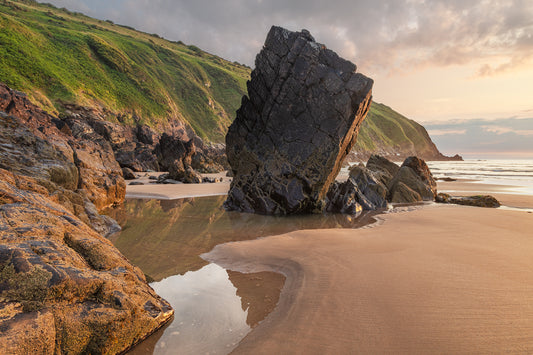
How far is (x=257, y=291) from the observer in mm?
4273

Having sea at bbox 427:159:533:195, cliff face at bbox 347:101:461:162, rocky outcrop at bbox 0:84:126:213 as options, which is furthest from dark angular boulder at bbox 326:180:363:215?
cliff face at bbox 347:101:461:162

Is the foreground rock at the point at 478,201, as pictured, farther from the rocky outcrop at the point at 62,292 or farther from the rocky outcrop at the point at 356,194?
the rocky outcrop at the point at 62,292

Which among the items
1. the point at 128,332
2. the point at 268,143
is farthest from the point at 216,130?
the point at 128,332

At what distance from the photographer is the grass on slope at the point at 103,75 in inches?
1494

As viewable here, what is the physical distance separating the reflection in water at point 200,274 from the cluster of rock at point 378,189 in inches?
47.2

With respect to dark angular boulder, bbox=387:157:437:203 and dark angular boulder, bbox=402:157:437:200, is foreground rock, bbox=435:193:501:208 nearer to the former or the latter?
dark angular boulder, bbox=387:157:437:203

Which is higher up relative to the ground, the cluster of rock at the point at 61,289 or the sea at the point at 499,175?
the sea at the point at 499,175

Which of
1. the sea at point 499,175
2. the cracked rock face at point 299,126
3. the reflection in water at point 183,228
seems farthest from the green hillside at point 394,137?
the reflection in water at point 183,228

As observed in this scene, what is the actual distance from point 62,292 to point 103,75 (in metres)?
60.7

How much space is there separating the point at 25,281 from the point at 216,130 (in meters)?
72.2

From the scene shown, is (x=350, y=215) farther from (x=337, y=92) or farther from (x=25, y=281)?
(x=25, y=281)

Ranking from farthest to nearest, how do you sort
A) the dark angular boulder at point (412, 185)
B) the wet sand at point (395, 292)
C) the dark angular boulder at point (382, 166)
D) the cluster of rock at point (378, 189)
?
the dark angular boulder at point (382, 166) → the dark angular boulder at point (412, 185) → the cluster of rock at point (378, 189) → the wet sand at point (395, 292)

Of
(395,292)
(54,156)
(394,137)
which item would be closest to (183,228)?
(54,156)

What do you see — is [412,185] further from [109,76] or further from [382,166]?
[109,76]
